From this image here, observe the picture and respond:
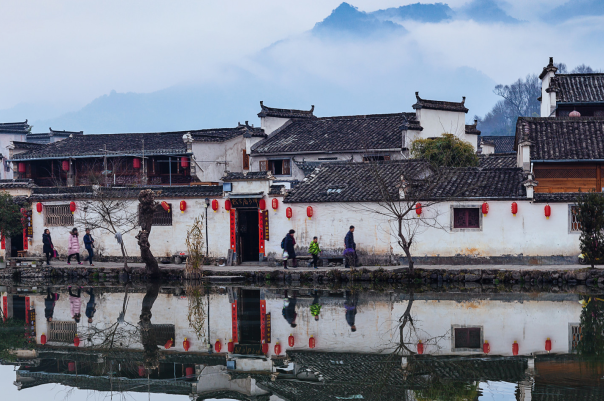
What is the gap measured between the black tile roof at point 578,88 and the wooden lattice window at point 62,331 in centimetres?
2442

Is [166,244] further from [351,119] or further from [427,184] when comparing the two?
[351,119]

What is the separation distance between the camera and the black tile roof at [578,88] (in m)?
33.8

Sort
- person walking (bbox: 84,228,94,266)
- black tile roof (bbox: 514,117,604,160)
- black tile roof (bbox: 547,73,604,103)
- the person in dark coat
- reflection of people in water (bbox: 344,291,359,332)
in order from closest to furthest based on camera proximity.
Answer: reflection of people in water (bbox: 344,291,359,332), the person in dark coat, black tile roof (bbox: 514,117,604,160), person walking (bbox: 84,228,94,266), black tile roof (bbox: 547,73,604,103)

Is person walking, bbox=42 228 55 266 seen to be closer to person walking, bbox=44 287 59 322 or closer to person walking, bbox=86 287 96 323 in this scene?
person walking, bbox=44 287 59 322

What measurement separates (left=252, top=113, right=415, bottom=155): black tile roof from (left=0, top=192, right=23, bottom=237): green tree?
42.0 ft

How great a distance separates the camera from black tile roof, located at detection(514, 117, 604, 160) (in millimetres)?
27203

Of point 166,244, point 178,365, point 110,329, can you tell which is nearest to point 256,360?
point 178,365

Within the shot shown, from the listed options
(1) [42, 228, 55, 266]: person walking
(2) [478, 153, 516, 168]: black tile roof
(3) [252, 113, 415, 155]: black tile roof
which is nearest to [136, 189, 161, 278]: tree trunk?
(1) [42, 228, 55, 266]: person walking

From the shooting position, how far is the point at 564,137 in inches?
1104

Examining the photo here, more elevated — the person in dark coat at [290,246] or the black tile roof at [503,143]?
the black tile roof at [503,143]

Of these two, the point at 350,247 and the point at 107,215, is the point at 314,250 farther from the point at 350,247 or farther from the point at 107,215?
the point at 107,215

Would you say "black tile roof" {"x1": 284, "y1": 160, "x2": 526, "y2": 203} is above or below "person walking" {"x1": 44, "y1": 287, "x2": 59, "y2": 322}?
above

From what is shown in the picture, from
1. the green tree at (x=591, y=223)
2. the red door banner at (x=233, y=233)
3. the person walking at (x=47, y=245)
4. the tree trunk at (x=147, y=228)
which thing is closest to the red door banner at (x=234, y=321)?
the tree trunk at (x=147, y=228)

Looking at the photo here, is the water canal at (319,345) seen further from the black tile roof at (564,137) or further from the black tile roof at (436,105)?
the black tile roof at (436,105)
